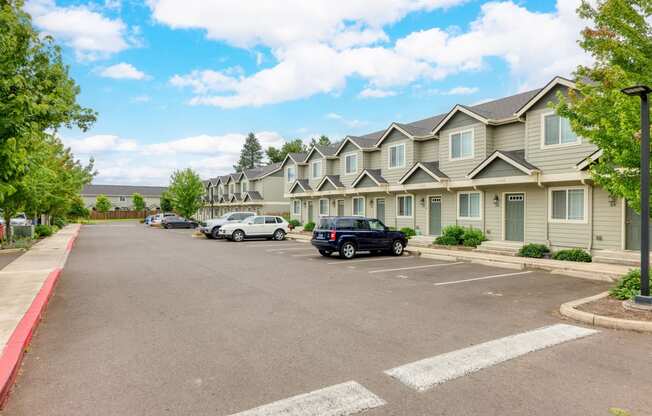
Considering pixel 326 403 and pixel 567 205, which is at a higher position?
pixel 567 205

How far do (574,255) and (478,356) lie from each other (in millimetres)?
11560

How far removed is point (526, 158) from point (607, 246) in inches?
181

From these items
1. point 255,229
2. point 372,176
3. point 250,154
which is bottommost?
point 255,229

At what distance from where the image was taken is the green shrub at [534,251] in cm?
1620

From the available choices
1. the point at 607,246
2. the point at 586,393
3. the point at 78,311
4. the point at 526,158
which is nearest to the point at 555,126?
the point at 526,158

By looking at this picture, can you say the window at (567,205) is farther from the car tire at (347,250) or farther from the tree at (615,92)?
the car tire at (347,250)

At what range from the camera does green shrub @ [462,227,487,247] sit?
63.1ft

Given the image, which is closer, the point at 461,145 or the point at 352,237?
the point at 352,237

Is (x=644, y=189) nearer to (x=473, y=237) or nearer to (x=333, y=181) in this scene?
(x=473, y=237)

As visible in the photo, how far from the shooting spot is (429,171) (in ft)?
71.4

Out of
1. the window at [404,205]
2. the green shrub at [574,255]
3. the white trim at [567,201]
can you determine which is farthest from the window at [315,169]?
the green shrub at [574,255]

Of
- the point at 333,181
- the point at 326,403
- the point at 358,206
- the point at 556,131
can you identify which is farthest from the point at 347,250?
the point at 333,181

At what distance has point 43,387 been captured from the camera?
15.7ft

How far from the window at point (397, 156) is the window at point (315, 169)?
9.44 meters
